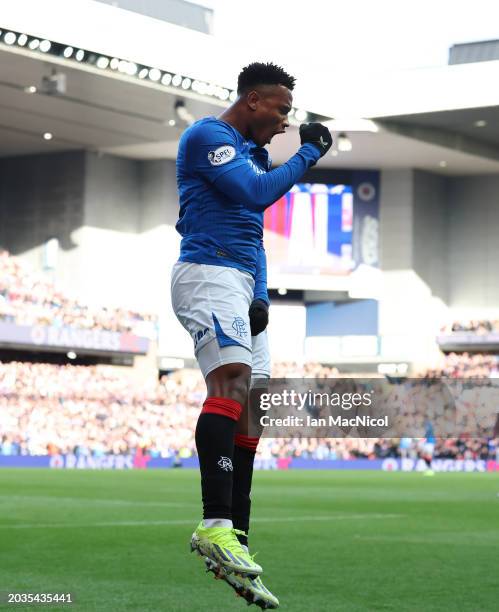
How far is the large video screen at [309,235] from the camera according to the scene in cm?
4944

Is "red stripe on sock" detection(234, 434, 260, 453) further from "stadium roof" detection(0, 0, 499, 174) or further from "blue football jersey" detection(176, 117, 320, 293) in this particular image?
"stadium roof" detection(0, 0, 499, 174)

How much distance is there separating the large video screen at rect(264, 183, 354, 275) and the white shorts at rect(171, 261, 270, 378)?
44.6 metres

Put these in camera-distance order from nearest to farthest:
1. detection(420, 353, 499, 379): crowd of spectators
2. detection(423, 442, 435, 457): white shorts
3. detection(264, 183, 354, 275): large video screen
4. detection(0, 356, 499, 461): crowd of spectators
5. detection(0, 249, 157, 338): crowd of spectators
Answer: detection(0, 356, 499, 461): crowd of spectators
detection(423, 442, 435, 457): white shorts
detection(0, 249, 157, 338): crowd of spectators
detection(420, 353, 499, 379): crowd of spectators
detection(264, 183, 354, 275): large video screen

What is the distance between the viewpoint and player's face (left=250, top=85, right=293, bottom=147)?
16.2ft

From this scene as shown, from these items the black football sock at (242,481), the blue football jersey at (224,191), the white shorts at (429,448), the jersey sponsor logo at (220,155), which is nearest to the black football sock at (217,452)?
the black football sock at (242,481)

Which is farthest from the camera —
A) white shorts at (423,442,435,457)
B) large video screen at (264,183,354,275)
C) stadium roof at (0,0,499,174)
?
large video screen at (264,183,354,275)

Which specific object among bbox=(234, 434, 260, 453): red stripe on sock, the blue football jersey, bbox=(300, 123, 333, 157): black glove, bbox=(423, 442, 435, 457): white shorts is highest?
bbox=(300, 123, 333, 157): black glove

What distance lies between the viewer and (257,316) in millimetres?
5000

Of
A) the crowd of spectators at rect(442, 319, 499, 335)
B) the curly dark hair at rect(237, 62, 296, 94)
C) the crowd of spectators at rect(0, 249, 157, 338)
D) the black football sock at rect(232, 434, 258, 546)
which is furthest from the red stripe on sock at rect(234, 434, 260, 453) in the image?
the crowd of spectators at rect(442, 319, 499, 335)

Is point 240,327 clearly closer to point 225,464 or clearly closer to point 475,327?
point 225,464

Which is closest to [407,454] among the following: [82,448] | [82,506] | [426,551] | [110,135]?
[82,448]

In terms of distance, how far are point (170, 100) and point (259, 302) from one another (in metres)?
33.2

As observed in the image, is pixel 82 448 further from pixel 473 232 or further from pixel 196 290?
pixel 196 290

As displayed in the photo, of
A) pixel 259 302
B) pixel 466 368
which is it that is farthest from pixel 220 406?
pixel 466 368
